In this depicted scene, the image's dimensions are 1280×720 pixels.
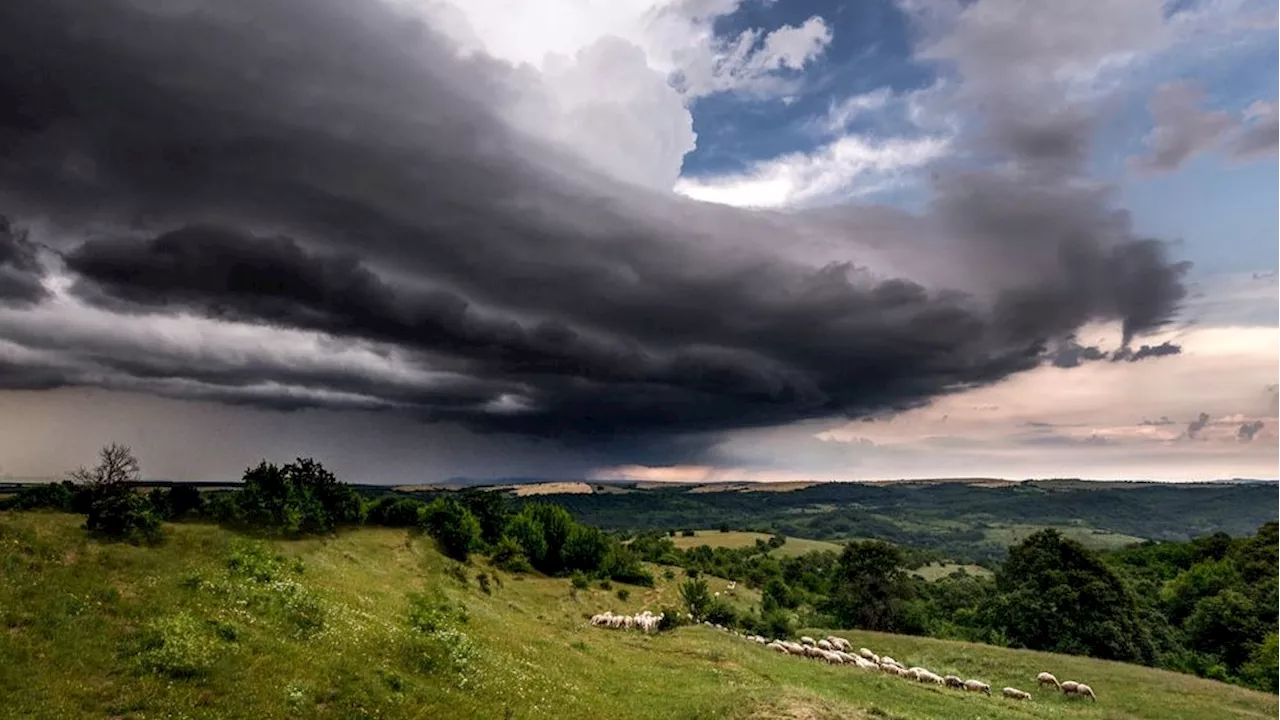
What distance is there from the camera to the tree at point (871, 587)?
88000 mm

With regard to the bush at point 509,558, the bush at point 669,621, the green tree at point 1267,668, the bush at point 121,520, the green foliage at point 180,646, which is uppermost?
the bush at point 121,520

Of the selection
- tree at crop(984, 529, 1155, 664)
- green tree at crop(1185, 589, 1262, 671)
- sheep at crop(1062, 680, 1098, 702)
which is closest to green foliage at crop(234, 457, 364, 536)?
sheep at crop(1062, 680, 1098, 702)

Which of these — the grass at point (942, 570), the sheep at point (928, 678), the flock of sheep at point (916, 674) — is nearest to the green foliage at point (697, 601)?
the flock of sheep at point (916, 674)

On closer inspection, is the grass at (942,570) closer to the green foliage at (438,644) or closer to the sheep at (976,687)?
the sheep at (976,687)

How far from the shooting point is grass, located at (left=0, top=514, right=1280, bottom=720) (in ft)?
63.9

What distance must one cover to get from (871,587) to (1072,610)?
78.4 ft

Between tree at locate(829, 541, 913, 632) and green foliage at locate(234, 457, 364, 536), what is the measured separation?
67.7 meters

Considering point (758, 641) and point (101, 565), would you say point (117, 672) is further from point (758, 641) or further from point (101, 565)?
point (758, 641)

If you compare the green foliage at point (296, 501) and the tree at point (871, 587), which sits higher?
the green foliage at point (296, 501)

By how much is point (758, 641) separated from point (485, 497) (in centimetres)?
5513

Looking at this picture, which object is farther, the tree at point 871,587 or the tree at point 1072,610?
the tree at point 871,587

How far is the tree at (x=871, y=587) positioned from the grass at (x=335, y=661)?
44.3 metres

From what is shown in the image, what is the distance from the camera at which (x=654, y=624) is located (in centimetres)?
5278

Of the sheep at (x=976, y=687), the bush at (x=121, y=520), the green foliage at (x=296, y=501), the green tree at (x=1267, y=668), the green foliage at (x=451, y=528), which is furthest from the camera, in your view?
the green foliage at (x=451, y=528)
